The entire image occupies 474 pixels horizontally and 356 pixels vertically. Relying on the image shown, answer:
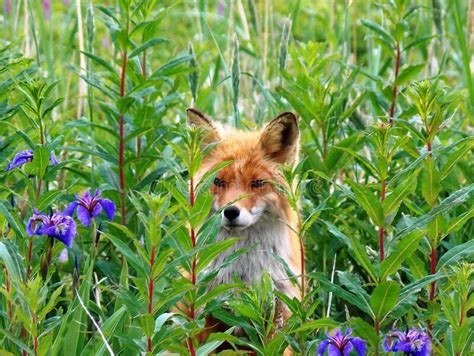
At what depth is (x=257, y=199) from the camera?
14.6ft

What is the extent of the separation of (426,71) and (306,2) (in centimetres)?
526

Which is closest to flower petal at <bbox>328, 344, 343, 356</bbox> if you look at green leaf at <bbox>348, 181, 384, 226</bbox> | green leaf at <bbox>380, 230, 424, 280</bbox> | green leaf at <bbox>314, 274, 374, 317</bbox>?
green leaf at <bbox>314, 274, 374, 317</bbox>

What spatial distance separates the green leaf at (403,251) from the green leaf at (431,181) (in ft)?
1.22

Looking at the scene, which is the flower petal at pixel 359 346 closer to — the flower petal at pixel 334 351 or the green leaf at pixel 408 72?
the flower petal at pixel 334 351

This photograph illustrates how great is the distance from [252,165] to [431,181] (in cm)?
127

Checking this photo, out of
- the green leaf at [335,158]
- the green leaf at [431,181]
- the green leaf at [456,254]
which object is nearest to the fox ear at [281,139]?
the green leaf at [335,158]

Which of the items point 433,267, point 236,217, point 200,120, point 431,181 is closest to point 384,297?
point 433,267

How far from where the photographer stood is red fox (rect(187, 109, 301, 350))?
4.37 meters

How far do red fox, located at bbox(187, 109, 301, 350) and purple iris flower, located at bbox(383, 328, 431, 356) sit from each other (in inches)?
40.6

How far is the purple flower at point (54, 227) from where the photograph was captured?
358cm

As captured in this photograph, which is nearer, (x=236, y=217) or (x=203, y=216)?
(x=203, y=216)

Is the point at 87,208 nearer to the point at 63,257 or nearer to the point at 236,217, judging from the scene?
the point at 236,217

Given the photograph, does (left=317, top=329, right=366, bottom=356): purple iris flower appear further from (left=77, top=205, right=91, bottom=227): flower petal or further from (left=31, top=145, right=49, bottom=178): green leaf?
(left=31, top=145, right=49, bottom=178): green leaf

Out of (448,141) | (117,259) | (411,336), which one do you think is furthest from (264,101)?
(411,336)
